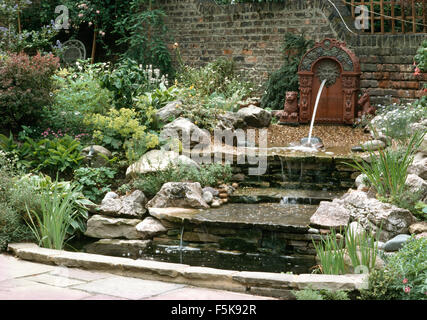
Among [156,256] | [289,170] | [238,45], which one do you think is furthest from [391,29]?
[156,256]

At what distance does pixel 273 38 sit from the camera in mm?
11570

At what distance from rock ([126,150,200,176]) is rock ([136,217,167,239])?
1.01 m

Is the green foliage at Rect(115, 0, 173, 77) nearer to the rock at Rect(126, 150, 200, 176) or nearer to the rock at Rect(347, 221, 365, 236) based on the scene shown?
the rock at Rect(126, 150, 200, 176)

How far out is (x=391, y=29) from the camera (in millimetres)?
10422

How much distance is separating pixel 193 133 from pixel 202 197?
5.09 feet

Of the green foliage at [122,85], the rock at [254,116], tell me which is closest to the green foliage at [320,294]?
the green foliage at [122,85]

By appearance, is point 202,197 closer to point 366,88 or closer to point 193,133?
point 193,133

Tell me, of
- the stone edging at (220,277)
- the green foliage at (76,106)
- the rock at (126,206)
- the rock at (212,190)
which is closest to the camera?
the stone edging at (220,277)

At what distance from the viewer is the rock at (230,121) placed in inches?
348

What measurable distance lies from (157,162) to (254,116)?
2.67m

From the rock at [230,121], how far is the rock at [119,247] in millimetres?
3107

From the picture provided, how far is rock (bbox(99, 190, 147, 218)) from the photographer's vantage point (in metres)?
6.59

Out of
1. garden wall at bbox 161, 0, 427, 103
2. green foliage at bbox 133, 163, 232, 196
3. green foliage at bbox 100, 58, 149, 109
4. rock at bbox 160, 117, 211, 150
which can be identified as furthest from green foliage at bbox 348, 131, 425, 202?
garden wall at bbox 161, 0, 427, 103

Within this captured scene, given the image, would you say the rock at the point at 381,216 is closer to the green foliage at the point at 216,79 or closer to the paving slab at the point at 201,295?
the paving slab at the point at 201,295
